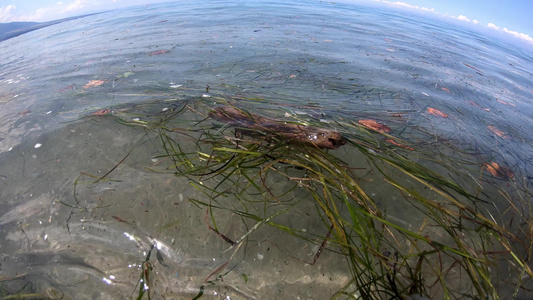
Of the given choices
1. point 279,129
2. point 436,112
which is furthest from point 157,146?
point 436,112

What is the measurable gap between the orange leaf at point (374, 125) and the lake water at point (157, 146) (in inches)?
6.4

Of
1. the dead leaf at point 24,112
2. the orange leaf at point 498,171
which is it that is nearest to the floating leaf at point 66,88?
the dead leaf at point 24,112

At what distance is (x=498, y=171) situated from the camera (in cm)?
235

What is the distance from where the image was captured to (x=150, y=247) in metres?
1.62

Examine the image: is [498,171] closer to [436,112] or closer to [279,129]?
[436,112]

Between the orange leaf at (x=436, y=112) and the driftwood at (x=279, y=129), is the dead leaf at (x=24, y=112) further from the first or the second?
the orange leaf at (x=436, y=112)

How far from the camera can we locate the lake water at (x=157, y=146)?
1543 millimetres

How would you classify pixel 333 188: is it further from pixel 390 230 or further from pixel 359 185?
pixel 390 230

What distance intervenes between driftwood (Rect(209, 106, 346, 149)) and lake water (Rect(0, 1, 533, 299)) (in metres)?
0.19

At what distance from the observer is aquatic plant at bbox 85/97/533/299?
1498mm

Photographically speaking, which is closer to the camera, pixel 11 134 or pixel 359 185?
pixel 359 185

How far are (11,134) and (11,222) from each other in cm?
152

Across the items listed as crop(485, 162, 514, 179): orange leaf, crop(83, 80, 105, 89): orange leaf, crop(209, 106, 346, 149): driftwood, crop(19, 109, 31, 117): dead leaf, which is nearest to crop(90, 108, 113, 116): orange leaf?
crop(19, 109, 31, 117): dead leaf

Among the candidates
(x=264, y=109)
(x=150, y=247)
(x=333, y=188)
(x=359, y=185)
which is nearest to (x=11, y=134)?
(x=150, y=247)
